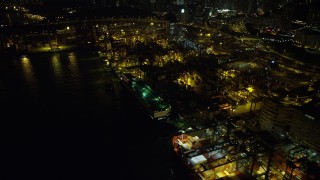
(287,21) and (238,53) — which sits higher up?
(287,21)

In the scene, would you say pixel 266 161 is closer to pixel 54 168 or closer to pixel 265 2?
pixel 54 168

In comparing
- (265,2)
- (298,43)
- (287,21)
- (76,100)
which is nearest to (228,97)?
(76,100)

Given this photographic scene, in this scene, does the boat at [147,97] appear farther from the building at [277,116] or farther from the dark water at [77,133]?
the building at [277,116]

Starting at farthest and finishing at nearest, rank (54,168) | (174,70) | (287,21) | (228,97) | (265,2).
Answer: (265,2), (287,21), (174,70), (228,97), (54,168)

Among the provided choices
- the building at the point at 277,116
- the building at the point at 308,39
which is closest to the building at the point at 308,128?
the building at the point at 277,116

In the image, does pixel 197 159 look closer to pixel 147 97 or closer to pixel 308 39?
pixel 147 97

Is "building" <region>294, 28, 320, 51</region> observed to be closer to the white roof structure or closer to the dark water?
the dark water
